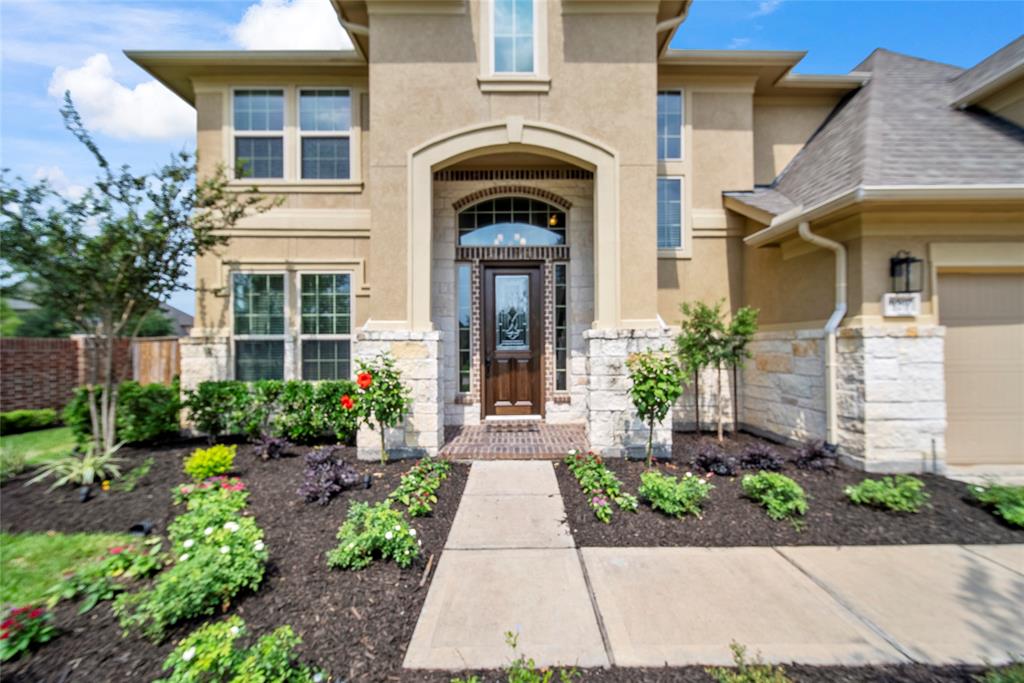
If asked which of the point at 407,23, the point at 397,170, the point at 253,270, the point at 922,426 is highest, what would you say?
the point at 407,23

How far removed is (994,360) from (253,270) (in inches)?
400

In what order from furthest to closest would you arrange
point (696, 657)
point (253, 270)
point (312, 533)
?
1. point (253, 270)
2. point (312, 533)
3. point (696, 657)

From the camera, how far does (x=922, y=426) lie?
4734mm

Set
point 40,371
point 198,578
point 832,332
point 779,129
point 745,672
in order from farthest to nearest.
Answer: point 40,371
point 779,129
point 832,332
point 198,578
point 745,672

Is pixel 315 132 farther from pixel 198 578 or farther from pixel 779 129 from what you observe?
pixel 779 129

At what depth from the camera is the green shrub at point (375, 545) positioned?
2.88m

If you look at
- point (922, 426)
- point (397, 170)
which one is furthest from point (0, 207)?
point (922, 426)

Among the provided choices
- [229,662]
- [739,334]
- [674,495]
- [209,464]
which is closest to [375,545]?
[229,662]

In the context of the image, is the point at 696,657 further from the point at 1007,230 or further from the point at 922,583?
the point at 1007,230

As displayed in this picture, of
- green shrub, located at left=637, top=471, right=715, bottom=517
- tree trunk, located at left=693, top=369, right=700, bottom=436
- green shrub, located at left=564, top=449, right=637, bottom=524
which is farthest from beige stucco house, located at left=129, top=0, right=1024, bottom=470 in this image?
green shrub, located at left=637, top=471, right=715, bottom=517

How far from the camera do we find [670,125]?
6812 mm

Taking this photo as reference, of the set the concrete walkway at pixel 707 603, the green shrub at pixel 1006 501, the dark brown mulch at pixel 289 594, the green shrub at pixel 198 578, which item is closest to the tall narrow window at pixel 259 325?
the dark brown mulch at pixel 289 594

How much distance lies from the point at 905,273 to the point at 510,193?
16.8 ft

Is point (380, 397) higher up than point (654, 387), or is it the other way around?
point (654, 387)
